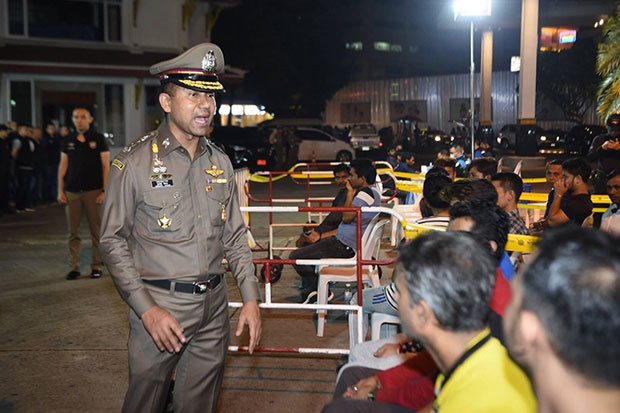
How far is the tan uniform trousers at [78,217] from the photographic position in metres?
8.63

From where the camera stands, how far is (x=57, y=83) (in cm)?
2348

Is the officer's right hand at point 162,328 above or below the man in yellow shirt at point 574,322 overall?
below

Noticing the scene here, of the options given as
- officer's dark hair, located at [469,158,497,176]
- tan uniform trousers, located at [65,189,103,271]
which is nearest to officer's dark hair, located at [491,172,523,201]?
officer's dark hair, located at [469,158,497,176]

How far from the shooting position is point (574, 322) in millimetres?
1443

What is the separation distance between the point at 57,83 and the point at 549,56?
28.5 metres

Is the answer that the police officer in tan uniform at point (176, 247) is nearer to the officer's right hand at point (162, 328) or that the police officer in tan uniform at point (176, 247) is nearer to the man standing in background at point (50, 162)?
the officer's right hand at point (162, 328)

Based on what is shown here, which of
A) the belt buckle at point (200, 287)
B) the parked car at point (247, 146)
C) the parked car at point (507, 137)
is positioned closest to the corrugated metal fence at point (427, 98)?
the parked car at point (507, 137)

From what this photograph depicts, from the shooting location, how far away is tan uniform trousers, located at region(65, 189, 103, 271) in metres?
8.63

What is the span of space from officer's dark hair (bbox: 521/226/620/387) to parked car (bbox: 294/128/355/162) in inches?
1130

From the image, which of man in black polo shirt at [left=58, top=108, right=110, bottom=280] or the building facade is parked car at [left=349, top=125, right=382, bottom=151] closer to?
the building facade

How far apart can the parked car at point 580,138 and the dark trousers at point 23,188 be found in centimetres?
1925

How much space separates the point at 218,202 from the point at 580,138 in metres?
25.9

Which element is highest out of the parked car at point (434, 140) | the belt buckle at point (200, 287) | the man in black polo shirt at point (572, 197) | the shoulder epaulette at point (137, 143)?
the parked car at point (434, 140)

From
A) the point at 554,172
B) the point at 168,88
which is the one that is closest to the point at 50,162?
the point at 554,172
